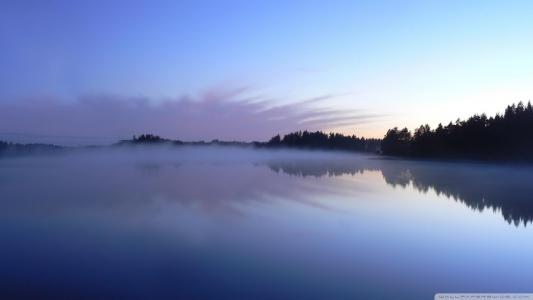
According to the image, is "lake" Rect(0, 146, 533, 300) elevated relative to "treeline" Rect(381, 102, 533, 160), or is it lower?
lower

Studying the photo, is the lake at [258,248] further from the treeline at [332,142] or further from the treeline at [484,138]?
the treeline at [332,142]

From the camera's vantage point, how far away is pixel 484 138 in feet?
167

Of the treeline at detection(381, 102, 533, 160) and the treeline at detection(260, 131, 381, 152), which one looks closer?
the treeline at detection(381, 102, 533, 160)

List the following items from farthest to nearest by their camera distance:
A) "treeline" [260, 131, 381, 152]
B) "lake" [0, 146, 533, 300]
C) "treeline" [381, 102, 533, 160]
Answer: "treeline" [260, 131, 381, 152]
"treeline" [381, 102, 533, 160]
"lake" [0, 146, 533, 300]

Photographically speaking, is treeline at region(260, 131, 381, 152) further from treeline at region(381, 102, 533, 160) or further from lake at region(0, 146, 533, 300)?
lake at region(0, 146, 533, 300)

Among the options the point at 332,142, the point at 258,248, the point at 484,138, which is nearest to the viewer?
the point at 258,248

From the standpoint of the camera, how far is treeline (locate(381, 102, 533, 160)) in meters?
43.9

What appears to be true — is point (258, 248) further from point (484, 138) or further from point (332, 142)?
point (332, 142)

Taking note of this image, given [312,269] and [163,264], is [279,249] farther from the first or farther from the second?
[163,264]

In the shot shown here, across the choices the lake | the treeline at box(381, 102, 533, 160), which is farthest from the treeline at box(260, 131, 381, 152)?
the lake

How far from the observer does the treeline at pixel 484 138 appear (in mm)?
43875

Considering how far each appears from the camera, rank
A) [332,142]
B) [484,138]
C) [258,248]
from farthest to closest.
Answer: [332,142] < [484,138] < [258,248]

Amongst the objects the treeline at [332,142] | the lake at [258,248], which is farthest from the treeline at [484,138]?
the treeline at [332,142]

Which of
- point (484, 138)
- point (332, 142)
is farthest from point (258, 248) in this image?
point (332, 142)
